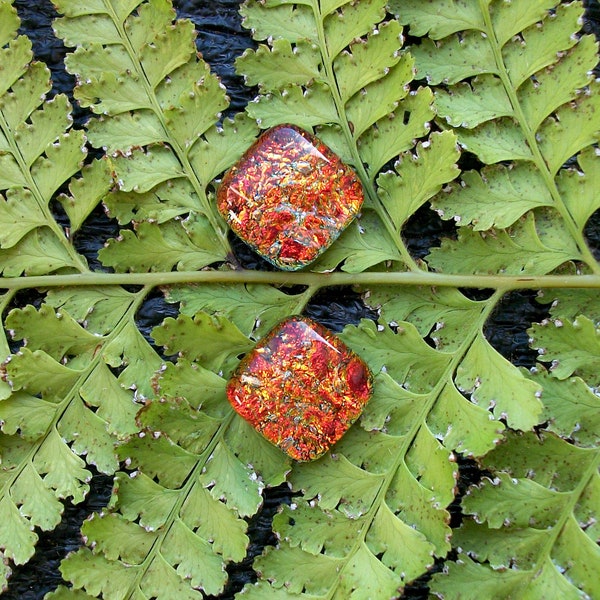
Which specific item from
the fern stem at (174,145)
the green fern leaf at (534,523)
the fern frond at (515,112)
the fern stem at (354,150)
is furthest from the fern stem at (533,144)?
the fern stem at (174,145)

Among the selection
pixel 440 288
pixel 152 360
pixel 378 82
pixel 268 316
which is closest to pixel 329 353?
pixel 268 316

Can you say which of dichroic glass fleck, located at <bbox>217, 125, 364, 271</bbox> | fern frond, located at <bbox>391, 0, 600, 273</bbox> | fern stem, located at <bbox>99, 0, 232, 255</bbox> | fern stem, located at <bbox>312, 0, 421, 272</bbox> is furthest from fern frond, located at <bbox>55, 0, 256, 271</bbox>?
fern frond, located at <bbox>391, 0, 600, 273</bbox>

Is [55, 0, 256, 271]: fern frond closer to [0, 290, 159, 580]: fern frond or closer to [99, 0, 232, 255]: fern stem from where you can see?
[99, 0, 232, 255]: fern stem

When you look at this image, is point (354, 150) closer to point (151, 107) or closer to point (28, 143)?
point (151, 107)

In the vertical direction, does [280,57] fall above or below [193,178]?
above

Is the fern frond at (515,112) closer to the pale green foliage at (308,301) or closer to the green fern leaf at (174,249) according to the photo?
the pale green foliage at (308,301)

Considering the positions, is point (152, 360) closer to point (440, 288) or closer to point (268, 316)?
point (268, 316)

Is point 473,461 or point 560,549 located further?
point 473,461

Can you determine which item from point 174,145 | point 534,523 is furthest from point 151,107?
point 534,523
